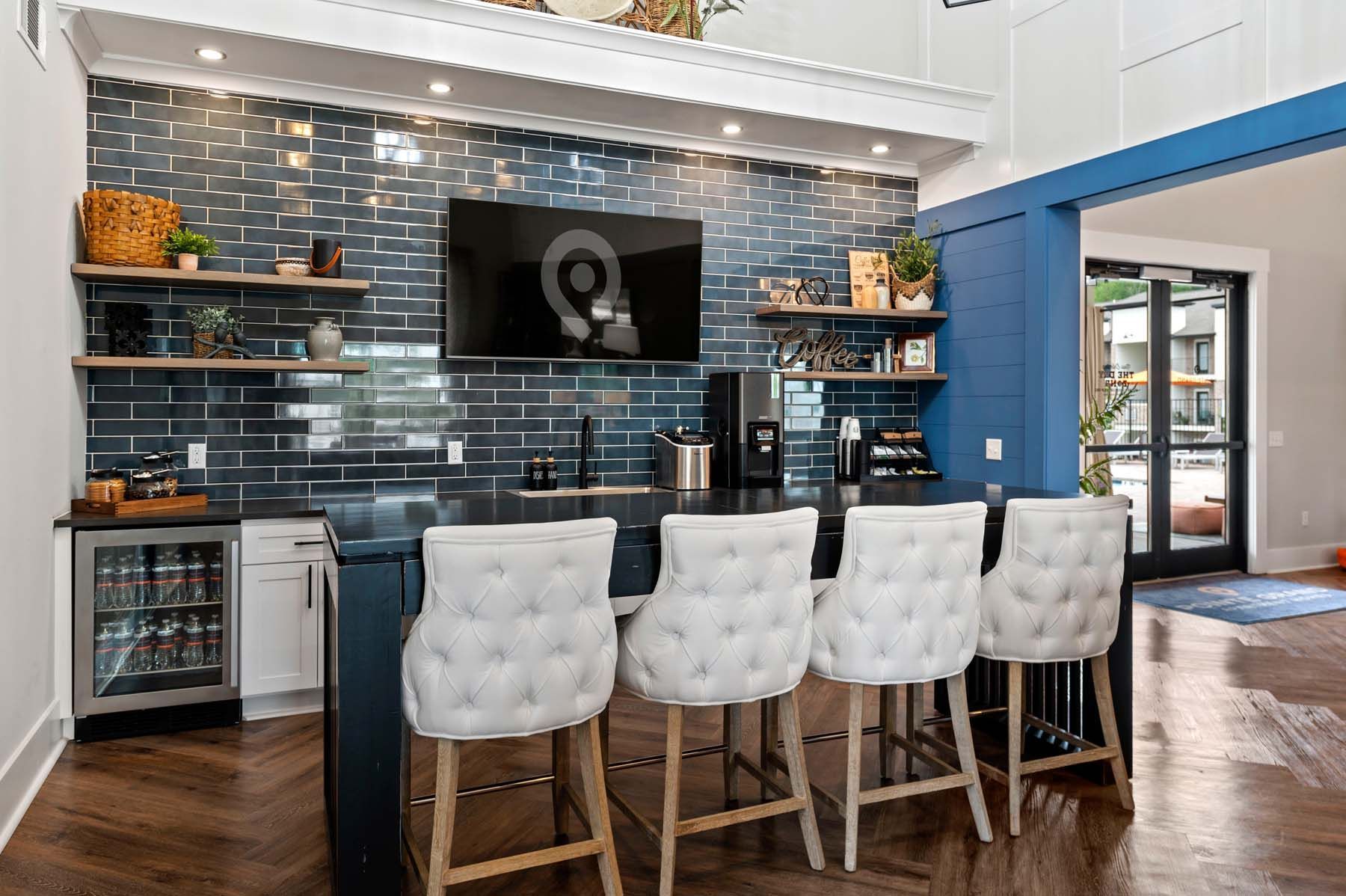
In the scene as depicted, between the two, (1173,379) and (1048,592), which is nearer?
(1048,592)

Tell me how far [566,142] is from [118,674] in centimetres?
317

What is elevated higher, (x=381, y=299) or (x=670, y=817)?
(x=381, y=299)

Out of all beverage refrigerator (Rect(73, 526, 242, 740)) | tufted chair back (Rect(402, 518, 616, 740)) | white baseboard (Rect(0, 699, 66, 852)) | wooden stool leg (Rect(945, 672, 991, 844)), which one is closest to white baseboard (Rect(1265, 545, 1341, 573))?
wooden stool leg (Rect(945, 672, 991, 844))

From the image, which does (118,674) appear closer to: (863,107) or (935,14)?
(863,107)

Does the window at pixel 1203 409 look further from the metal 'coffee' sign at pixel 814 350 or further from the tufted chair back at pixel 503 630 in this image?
the tufted chair back at pixel 503 630

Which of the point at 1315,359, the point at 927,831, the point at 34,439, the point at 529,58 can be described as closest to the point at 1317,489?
the point at 1315,359

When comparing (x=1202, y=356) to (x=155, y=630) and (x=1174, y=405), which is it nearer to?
(x=1174, y=405)

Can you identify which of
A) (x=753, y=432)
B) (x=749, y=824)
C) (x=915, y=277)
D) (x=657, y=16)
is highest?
(x=657, y=16)

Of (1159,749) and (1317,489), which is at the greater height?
(1317,489)

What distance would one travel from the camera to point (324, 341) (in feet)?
13.0

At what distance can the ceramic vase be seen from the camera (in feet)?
13.0

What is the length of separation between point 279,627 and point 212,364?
116 centimetres

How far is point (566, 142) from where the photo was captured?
4605 millimetres

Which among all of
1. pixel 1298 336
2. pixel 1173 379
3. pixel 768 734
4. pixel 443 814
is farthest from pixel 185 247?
pixel 1298 336
